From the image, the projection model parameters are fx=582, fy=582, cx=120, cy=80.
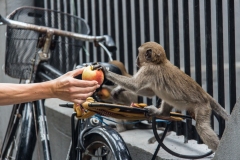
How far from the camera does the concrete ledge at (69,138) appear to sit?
4895 millimetres

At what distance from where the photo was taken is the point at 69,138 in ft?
20.0

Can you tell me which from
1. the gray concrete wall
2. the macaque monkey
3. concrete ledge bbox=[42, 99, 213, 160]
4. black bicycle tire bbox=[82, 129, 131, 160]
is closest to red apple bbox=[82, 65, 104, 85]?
black bicycle tire bbox=[82, 129, 131, 160]

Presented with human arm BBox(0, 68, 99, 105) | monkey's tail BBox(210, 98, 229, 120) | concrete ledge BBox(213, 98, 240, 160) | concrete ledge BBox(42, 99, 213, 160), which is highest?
human arm BBox(0, 68, 99, 105)

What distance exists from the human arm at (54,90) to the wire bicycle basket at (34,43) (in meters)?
1.80

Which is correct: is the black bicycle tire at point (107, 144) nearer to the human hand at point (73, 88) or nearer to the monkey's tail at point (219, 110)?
the human hand at point (73, 88)

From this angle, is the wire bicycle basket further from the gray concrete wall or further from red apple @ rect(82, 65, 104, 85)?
the gray concrete wall

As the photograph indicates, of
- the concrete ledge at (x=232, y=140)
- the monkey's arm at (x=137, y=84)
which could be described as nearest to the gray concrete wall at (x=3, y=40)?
the monkey's arm at (x=137, y=84)

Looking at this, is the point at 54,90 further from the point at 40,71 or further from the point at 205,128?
the point at 40,71

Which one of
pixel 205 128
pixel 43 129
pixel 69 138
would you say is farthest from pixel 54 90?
pixel 69 138

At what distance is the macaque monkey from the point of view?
4.29 metres

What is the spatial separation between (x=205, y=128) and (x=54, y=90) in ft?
4.67

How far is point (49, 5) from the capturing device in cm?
816

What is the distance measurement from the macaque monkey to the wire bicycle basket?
2.44 ft

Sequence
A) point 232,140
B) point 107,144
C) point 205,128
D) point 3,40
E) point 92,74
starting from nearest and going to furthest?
1. point 232,140
2. point 92,74
3. point 107,144
4. point 205,128
5. point 3,40
